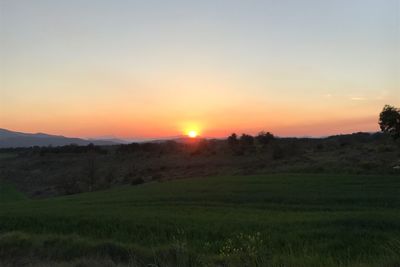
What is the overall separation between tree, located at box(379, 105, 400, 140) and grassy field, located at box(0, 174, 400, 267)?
29.6 metres

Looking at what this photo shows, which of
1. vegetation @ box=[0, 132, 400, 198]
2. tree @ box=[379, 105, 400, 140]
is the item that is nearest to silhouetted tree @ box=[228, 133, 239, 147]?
vegetation @ box=[0, 132, 400, 198]

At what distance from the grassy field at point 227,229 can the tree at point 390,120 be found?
2960 cm

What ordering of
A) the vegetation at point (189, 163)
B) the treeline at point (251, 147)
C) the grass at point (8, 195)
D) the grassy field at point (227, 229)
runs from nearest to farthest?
the grassy field at point (227, 229) < the grass at point (8, 195) < the vegetation at point (189, 163) < the treeline at point (251, 147)

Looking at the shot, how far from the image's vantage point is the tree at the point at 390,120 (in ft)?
193

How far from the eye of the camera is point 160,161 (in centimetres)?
9662

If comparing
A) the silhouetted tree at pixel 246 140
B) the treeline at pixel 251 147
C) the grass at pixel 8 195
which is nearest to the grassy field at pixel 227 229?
the grass at pixel 8 195

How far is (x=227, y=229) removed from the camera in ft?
56.3

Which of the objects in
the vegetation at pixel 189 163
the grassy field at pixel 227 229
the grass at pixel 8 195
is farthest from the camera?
the vegetation at pixel 189 163

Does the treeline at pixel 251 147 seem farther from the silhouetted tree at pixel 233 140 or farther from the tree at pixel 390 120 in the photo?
the tree at pixel 390 120

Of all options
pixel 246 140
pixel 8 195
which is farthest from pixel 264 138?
pixel 8 195

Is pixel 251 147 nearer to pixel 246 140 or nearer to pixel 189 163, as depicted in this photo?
pixel 246 140

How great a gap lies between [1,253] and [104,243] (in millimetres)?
3490

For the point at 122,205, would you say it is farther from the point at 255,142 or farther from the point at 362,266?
the point at 255,142

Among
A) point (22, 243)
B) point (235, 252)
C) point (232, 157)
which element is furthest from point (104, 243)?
point (232, 157)
